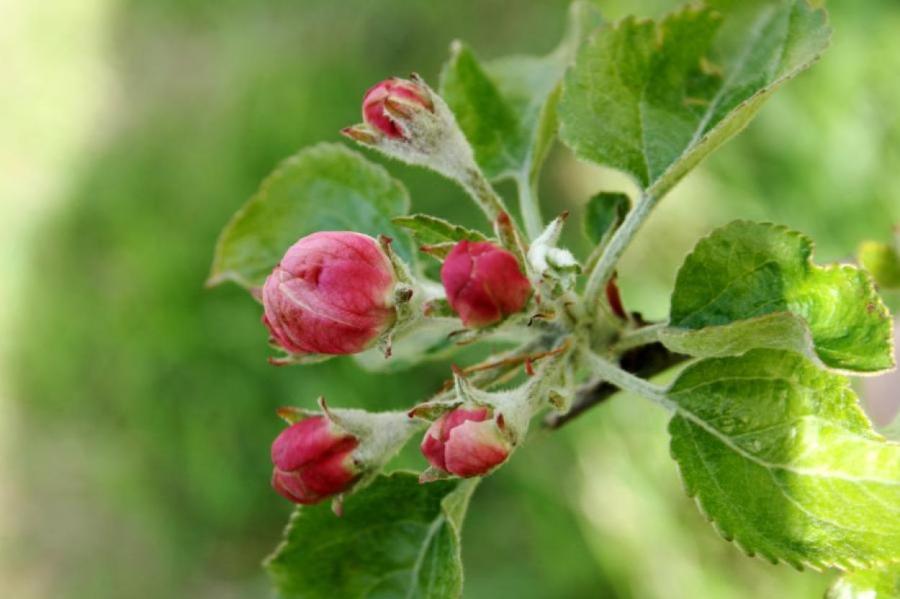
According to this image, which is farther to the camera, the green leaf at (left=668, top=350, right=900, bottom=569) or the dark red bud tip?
the dark red bud tip

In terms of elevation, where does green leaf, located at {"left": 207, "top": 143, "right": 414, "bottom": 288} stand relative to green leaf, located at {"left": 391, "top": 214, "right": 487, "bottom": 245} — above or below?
below

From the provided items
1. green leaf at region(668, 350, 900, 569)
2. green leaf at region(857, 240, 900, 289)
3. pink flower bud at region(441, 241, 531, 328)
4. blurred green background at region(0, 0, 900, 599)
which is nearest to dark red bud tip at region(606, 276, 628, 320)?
green leaf at region(668, 350, 900, 569)

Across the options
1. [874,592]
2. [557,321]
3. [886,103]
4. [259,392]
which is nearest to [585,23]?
[557,321]

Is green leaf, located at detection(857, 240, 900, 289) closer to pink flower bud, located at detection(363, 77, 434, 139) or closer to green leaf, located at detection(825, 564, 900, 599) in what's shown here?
green leaf, located at detection(825, 564, 900, 599)

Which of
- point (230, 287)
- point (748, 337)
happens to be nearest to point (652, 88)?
point (748, 337)

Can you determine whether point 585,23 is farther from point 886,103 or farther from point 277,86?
point 277,86

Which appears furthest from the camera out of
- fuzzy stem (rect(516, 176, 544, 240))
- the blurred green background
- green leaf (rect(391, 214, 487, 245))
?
the blurred green background

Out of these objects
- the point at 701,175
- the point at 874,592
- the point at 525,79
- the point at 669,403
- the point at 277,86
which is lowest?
the point at 701,175
